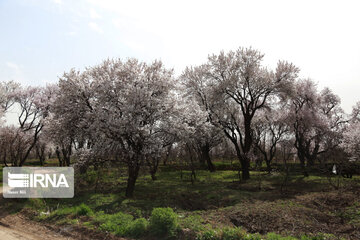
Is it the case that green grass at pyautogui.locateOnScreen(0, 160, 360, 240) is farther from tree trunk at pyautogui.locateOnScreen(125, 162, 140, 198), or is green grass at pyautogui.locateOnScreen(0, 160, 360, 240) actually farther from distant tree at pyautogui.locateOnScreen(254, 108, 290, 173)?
distant tree at pyautogui.locateOnScreen(254, 108, 290, 173)

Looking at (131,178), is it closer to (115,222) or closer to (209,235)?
(115,222)

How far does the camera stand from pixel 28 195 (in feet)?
51.5

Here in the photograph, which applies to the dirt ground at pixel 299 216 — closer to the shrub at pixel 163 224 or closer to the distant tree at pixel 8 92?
the shrub at pixel 163 224

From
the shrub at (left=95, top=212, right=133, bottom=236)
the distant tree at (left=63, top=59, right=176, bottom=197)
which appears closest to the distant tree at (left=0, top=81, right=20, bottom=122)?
the distant tree at (left=63, top=59, right=176, bottom=197)

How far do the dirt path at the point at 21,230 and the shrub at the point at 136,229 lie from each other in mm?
2440

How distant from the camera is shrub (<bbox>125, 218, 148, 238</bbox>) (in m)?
9.53

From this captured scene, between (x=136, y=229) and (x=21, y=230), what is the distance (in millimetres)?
5776

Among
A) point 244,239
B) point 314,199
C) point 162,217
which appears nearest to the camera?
point 244,239

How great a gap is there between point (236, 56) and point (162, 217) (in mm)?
19980

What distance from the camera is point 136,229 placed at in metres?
9.69

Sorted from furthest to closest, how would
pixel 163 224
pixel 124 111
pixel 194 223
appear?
pixel 124 111, pixel 194 223, pixel 163 224

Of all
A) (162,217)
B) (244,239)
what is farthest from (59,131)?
(244,239)

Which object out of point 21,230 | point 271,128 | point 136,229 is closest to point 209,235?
point 136,229

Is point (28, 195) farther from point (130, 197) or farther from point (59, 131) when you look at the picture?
point (130, 197)
